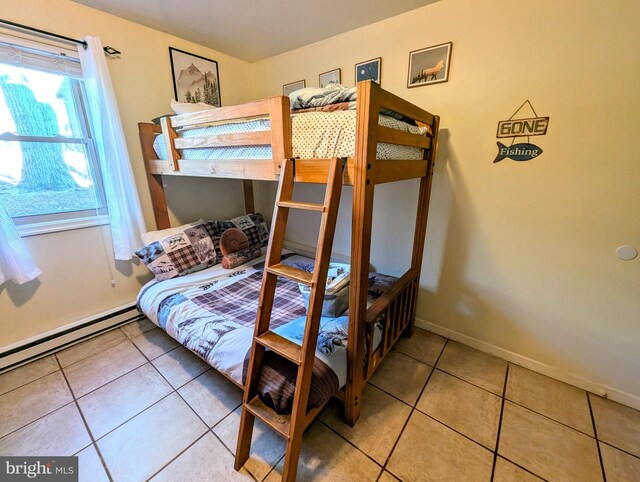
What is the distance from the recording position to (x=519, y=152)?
1.59 metres

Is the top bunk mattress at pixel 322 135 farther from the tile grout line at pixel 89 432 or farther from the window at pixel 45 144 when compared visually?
the tile grout line at pixel 89 432

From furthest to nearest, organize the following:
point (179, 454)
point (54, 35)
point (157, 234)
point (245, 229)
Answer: point (245, 229), point (157, 234), point (54, 35), point (179, 454)

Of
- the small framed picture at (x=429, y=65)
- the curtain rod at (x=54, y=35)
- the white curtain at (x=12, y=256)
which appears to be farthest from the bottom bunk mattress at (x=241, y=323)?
the curtain rod at (x=54, y=35)

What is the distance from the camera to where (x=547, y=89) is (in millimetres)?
1457

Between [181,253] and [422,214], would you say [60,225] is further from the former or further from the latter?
[422,214]

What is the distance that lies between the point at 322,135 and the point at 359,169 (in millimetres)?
269

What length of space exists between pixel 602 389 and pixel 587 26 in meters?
2.04

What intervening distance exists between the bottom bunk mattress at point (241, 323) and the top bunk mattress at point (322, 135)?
0.94 m

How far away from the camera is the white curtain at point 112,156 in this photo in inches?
70.8

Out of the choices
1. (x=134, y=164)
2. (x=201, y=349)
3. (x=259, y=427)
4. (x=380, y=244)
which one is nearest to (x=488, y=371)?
(x=380, y=244)

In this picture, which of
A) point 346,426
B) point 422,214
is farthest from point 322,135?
point 346,426

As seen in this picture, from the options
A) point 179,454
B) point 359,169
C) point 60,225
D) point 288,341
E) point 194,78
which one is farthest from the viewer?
point 194,78

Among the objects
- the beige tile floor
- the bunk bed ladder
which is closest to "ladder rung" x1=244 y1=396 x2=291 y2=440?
the bunk bed ladder

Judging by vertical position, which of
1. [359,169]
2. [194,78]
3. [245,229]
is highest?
[194,78]
